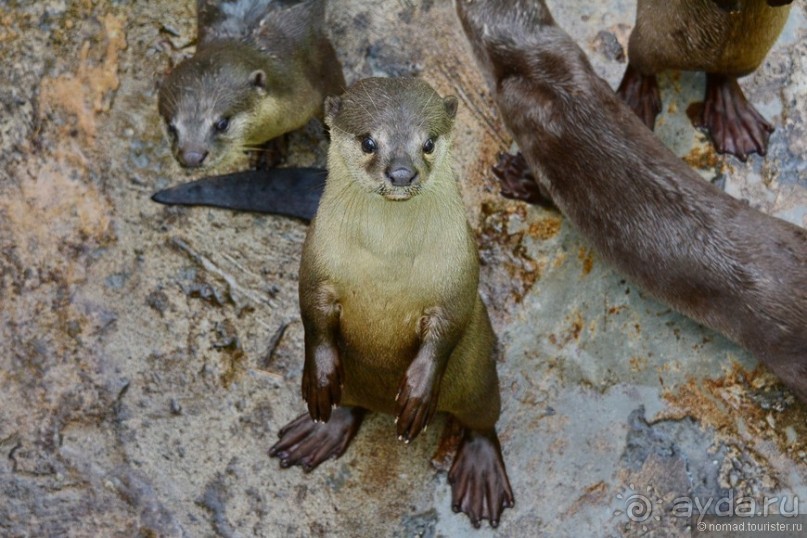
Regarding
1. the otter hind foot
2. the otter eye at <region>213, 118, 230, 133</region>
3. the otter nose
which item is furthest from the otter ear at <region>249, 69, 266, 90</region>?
the otter hind foot

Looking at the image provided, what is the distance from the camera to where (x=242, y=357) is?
3617mm

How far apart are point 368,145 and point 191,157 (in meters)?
1.05

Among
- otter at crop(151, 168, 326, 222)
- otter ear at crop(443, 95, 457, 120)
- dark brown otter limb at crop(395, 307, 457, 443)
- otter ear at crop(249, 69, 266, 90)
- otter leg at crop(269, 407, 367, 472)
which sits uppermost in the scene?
otter ear at crop(443, 95, 457, 120)

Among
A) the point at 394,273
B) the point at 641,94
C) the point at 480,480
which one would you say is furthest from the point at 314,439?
the point at 641,94

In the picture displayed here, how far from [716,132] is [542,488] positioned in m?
1.47

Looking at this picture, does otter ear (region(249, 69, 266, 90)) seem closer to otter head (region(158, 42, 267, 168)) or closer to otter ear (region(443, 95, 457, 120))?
otter head (region(158, 42, 267, 168))

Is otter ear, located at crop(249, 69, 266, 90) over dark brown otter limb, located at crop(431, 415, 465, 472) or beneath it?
over

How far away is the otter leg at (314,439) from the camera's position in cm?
347

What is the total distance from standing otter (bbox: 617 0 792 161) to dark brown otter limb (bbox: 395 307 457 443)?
1.48 metres

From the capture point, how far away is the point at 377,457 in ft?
11.5

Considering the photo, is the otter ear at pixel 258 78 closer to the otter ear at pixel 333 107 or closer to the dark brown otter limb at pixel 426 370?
the otter ear at pixel 333 107

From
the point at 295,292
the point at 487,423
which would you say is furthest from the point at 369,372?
the point at 295,292

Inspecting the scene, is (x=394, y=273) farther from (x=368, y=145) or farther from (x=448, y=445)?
(x=448, y=445)

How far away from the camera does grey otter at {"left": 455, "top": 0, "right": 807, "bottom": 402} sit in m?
3.39
